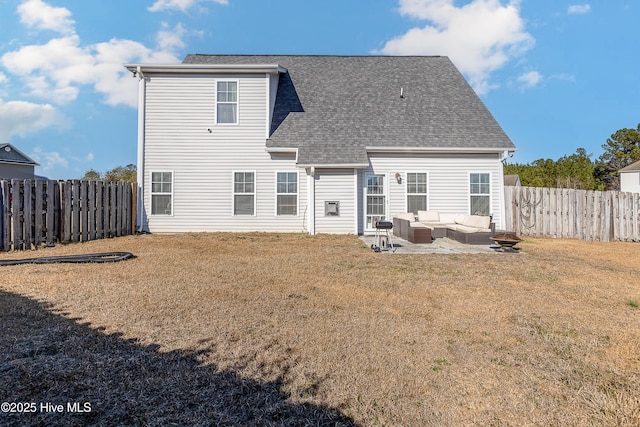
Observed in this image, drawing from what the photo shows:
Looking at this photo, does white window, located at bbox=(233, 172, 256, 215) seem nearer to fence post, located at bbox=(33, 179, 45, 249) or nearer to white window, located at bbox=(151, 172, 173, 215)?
white window, located at bbox=(151, 172, 173, 215)

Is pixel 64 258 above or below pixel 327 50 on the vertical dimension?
below

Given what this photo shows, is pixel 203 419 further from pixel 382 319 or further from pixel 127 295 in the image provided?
pixel 127 295

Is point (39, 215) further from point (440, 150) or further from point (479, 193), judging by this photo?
point (479, 193)

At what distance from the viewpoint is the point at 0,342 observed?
3133mm

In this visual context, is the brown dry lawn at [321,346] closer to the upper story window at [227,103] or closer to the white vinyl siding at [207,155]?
the white vinyl siding at [207,155]

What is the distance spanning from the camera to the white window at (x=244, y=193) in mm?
12578

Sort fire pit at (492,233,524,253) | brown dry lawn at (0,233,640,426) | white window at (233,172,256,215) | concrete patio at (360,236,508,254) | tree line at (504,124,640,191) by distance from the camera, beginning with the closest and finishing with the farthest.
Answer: brown dry lawn at (0,233,640,426) < concrete patio at (360,236,508,254) < fire pit at (492,233,524,253) < white window at (233,172,256,215) < tree line at (504,124,640,191)

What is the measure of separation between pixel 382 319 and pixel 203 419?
7.76ft

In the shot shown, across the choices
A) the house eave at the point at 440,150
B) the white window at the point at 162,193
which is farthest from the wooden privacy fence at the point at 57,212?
the house eave at the point at 440,150

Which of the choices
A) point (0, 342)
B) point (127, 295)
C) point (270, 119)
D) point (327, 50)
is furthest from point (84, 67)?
point (0, 342)

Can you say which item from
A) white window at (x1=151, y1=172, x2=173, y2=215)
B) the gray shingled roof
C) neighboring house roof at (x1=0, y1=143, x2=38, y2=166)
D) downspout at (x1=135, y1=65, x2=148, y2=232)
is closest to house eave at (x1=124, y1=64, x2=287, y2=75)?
downspout at (x1=135, y1=65, x2=148, y2=232)

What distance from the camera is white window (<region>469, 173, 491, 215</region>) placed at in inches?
498

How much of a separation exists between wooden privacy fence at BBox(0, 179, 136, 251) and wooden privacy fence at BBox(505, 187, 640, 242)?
14699mm

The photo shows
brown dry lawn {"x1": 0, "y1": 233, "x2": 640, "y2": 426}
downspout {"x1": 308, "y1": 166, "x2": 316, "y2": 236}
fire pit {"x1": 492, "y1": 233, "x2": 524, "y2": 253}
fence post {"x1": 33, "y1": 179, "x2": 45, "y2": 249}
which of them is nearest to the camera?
brown dry lawn {"x1": 0, "y1": 233, "x2": 640, "y2": 426}
